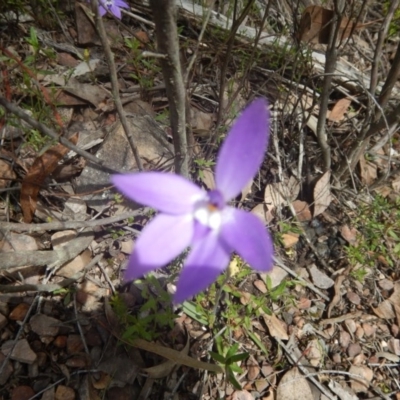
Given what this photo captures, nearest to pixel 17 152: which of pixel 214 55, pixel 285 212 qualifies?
pixel 214 55

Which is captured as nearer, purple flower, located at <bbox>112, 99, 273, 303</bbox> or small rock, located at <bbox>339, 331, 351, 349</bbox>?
purple flower, located at <bbox>112, 99, 273, 303</bbox>

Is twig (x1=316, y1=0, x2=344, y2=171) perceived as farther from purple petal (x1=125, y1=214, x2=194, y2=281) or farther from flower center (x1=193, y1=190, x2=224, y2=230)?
purple petal (x1=125, y1=214, x2=194, y2=281)

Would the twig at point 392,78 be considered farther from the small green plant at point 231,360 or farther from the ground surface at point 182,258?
the small green plant at point 231,360

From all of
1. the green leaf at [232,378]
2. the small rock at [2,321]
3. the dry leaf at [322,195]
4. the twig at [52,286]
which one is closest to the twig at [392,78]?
the dry leaf at [322,195]

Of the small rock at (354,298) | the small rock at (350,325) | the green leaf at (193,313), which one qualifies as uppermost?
the small rock at (354,298)

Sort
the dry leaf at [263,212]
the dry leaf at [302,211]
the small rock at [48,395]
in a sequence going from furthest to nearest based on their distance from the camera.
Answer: the dry leaf at [302,211] → the dry leaf at [263,212] → the small rock at [48,395]

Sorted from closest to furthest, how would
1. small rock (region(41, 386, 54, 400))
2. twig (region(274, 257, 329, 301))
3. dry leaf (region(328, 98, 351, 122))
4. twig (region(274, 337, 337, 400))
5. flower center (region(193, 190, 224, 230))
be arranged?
flower center (region(193, 190, 224, 230)) < small rock (region(41, 386, 54, 400)) < twig (region(274, 337, 337, 400)) < twig (region(274, 257, 329, 301)) < dry leaf (region(328, 98, 351, 122))

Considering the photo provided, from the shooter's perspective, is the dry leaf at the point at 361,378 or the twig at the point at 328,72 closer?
the twig at the point at 328,72

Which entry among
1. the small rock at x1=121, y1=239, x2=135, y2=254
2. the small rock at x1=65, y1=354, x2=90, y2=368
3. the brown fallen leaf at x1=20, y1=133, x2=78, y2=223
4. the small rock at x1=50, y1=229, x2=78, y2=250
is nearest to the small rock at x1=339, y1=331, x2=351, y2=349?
the small rock at x1=121, y1=239, x2=135, y2=254
